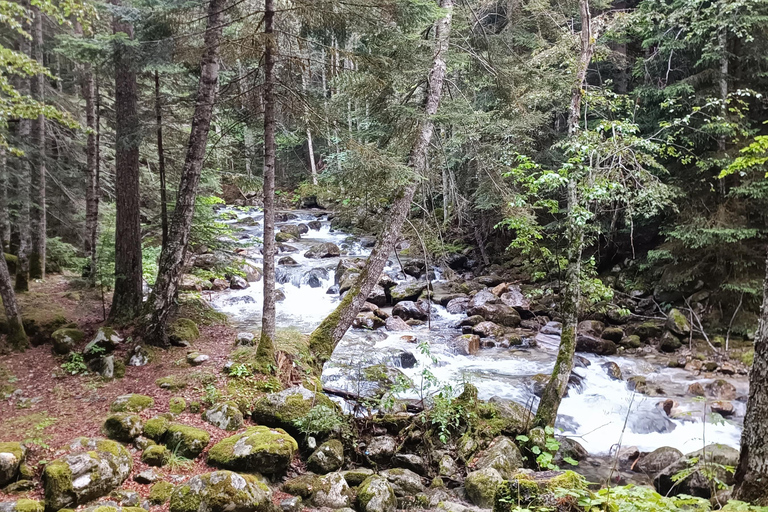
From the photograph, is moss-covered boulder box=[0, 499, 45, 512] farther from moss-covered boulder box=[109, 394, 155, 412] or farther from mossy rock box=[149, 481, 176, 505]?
moss-covered boulder box=[109, 394, 155, 412]

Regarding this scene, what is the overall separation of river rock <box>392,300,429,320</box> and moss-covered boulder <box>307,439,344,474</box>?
8235mm

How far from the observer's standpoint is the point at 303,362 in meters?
7.68

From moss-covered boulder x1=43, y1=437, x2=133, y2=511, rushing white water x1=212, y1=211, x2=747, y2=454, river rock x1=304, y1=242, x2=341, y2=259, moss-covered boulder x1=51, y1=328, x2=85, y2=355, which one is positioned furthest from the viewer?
river rock x1=304, y1=242, x2=341, y2=259

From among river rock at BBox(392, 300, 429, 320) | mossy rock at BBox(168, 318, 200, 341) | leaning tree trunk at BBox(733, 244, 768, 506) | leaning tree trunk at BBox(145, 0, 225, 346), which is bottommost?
river rock at BBox(392, 300, 429, 320)

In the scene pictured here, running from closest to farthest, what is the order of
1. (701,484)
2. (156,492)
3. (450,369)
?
(156,492)
(701,484)
(450,369)

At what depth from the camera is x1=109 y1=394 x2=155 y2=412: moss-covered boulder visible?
566cm

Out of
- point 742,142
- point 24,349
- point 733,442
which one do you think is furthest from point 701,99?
point 24,349

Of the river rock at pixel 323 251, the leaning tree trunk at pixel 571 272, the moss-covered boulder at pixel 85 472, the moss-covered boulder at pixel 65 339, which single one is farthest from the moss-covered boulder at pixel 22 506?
the river rock at pixel 323 251

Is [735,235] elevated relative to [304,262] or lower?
elevated

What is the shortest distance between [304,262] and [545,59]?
13.3m

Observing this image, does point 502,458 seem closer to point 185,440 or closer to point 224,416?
point 224,416

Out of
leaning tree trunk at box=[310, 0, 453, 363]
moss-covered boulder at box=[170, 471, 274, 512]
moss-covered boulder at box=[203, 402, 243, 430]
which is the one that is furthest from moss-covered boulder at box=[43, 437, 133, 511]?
leaning tree trunk at box=[310, 0, 453, 363]

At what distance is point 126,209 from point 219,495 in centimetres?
591

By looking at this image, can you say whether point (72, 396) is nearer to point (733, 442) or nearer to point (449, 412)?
point (449, 412)
